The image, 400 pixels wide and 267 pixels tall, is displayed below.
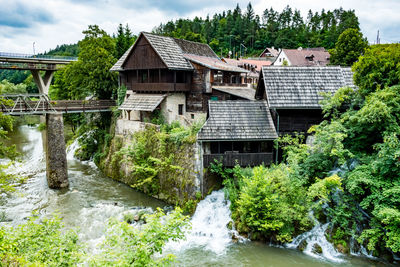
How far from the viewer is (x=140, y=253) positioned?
24.6 feet

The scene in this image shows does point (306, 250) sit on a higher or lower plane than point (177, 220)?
lower

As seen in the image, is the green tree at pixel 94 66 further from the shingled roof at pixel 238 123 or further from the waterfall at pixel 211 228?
the waterfall at pixel 211 228

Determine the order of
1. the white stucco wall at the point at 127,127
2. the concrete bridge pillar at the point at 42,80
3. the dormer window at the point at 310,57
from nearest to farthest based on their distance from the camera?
the white stucco wall at the point at 127,127 → the concrete bridge pillar at the point at 42,80 → the dormer window at the point at 310,57

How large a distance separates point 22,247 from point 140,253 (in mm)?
4441

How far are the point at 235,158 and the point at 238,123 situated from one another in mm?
2446

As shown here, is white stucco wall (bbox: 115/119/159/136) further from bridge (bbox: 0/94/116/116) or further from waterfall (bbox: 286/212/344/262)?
waterfall (bbox: 286/212/344/262)

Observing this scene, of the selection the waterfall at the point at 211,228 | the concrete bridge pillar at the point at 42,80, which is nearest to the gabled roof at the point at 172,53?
the waterfall at the point at 211,228

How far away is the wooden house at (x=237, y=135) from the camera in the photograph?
19.2 m

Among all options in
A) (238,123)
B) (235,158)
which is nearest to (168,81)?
(238,123)

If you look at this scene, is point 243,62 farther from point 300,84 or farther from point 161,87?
point 300,84

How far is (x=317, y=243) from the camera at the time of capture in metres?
15.6

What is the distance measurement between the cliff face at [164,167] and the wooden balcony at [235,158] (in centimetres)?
81

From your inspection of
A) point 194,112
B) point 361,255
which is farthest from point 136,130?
point 361,255

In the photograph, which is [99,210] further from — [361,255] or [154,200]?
[361,255]
